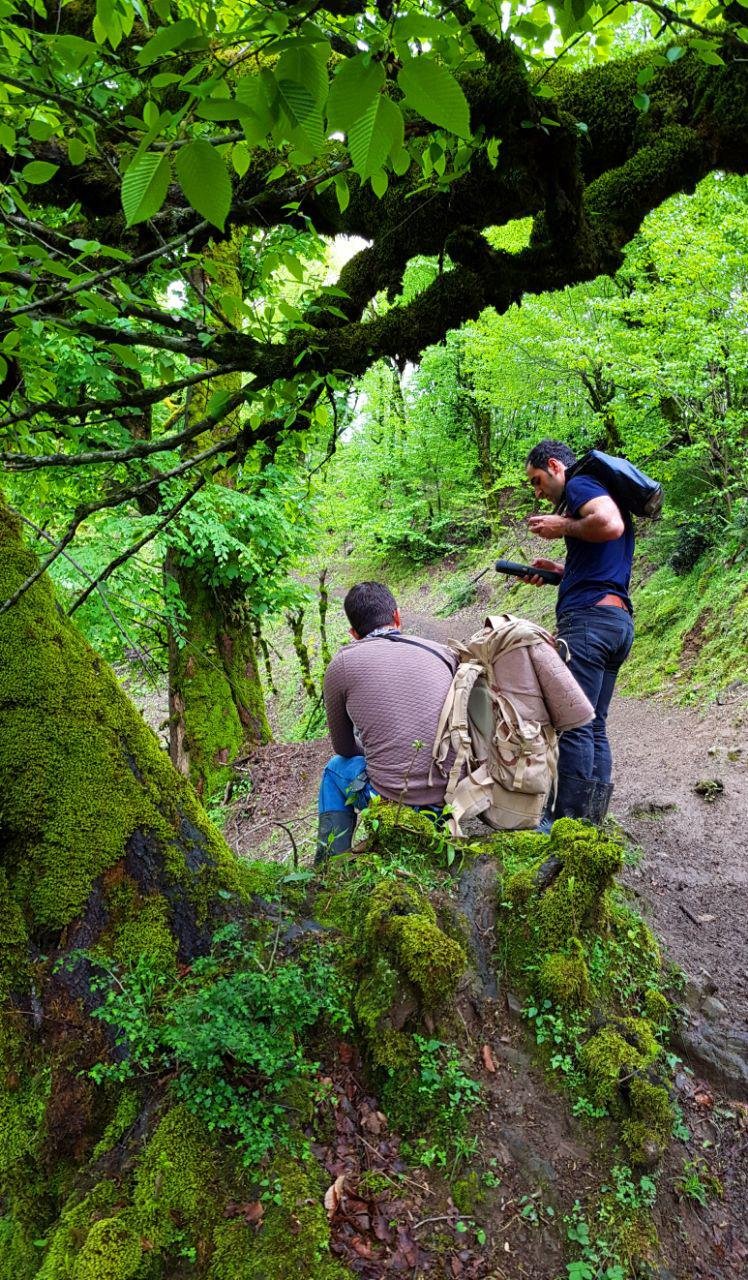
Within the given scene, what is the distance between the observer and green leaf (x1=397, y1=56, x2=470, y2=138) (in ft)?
3.37

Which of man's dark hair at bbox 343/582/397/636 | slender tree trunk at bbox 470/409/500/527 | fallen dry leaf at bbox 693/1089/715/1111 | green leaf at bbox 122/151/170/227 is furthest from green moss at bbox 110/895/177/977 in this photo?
slender tree trunk at bbox 470/409/500/527

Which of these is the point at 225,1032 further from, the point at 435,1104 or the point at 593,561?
the point at 593,561

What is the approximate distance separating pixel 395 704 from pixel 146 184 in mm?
2598

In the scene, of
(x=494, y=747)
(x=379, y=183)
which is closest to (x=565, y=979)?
(x=494, y=747)

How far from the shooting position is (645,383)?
9.43 m

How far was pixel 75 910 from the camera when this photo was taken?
2.29 metres

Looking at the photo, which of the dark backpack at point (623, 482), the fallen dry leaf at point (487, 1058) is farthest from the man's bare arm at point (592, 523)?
the fallen dry leaf at point (487, 1058)

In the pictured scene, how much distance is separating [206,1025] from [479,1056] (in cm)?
116

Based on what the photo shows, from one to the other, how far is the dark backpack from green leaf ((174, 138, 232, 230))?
3213 millimetres

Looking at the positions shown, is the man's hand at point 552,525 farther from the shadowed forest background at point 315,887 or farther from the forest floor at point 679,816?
the forest floor at point 679,816

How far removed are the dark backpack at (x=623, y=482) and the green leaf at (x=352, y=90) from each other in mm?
3223

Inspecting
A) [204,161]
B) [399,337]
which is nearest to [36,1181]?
[204,161]

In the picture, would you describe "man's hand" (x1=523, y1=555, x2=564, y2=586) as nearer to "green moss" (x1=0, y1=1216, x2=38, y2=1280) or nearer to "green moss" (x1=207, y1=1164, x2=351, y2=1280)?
"green moss" (x1=207, y1=1164, x2=351, y2=1280)

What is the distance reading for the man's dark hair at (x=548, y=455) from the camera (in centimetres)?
411
